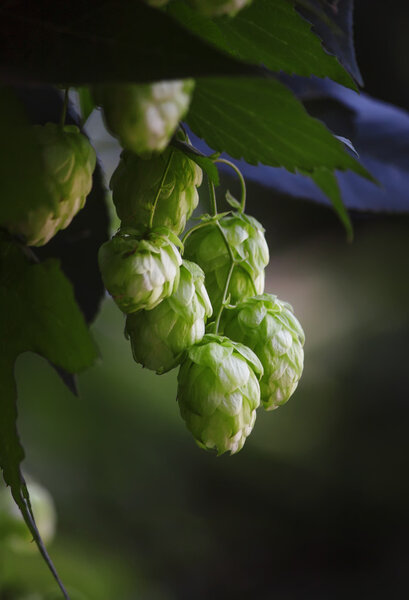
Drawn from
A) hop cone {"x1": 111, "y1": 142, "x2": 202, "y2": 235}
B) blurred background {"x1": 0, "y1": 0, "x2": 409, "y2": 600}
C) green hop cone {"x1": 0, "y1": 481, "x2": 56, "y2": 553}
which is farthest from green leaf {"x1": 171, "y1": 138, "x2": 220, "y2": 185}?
blurred background {"x1": 0, "y1": 0, "x2": 409, "y2": 600}

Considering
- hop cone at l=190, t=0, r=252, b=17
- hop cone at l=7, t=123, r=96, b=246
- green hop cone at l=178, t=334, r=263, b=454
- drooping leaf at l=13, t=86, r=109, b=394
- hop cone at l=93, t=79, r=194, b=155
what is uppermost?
hop cone at l=190, t=0, r=252, b=17

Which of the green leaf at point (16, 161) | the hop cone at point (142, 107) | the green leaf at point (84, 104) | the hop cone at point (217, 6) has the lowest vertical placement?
the green leaf at point (84, 104)

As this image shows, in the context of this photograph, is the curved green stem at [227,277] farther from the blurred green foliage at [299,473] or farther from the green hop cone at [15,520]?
the blurred green foliage at [299,473]

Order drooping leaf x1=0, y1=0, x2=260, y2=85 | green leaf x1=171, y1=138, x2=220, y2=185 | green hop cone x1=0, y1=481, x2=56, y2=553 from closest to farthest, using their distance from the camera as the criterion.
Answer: drooping leaf x1=0, y1=0, x2=260, y2=85, green leaf x1=171, y1=138, x2=220, y2=185, green hop cone x1=0, y1=481, x2=56, y2=553

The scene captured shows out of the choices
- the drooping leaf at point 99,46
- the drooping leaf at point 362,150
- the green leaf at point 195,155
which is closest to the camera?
the drooping leaf at point 99,46

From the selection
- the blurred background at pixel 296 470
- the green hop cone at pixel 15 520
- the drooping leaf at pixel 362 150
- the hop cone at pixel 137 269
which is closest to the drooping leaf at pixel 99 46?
the hop cone at pixel 137 269

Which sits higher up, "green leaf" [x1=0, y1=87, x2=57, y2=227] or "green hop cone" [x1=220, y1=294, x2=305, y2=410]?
"green leaf" [x1=0, y1=87, x2=57, y2=227]

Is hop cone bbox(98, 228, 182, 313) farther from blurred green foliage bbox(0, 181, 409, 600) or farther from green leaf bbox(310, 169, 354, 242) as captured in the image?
blurred green foliage bbox(0, 181, 409, 600)

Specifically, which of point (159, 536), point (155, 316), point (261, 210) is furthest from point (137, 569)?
point (155, 316)
